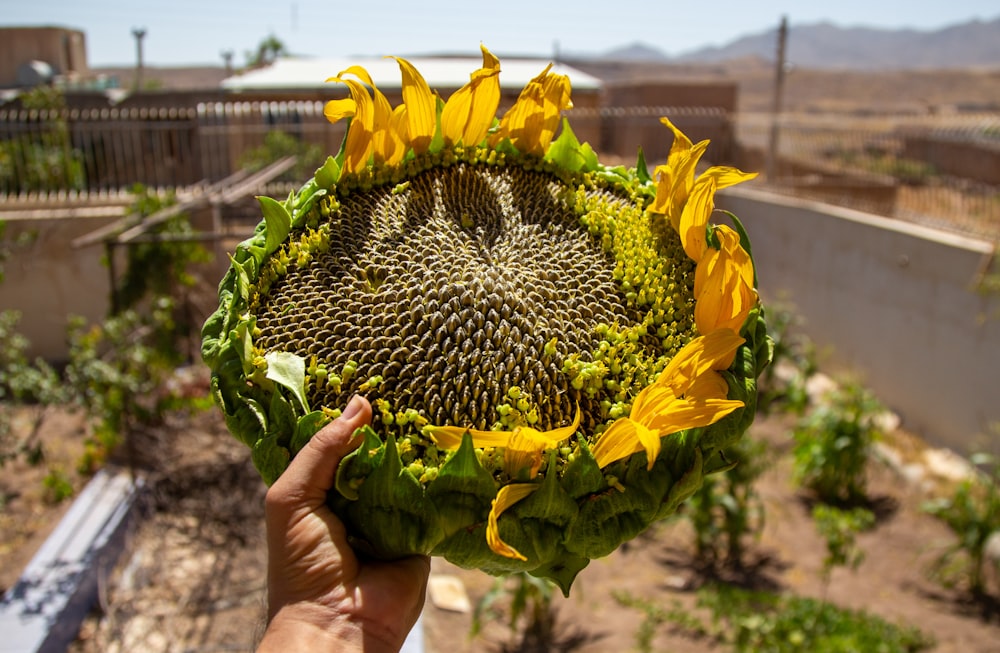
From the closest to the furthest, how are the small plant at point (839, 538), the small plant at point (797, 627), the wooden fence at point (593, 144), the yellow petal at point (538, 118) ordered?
the yellow petal at point (538, 118)
the small plant at point (797, 627)
the small plant at point (839, 538)
the wooden fence at point (593, 144)

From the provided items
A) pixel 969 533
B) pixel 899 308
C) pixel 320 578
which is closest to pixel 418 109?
pixel 320 578

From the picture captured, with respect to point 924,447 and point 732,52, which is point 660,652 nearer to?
point 924,447

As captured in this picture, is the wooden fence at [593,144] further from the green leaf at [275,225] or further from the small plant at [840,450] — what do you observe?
the green leaf at [275,225]

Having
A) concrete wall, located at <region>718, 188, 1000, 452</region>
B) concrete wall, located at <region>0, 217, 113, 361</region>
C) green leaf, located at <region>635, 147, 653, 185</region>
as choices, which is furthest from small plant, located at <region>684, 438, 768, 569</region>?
concrete wall, located at <region>0, 217, 113, 361</region>

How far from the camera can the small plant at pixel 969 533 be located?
583 centimetres

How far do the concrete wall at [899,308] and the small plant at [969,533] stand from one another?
1306 millimetres

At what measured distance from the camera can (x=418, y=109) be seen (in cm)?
153

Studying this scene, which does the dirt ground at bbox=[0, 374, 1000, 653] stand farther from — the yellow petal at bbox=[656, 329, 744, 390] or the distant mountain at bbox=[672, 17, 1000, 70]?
the distant mountain at bbox=[672, 17, 1000, 70]

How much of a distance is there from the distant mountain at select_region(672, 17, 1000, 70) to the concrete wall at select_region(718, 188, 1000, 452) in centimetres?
12817

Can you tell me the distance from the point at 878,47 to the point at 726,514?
597ft

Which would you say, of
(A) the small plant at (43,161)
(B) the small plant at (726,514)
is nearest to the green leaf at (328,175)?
(B) the small plant at (726,514)

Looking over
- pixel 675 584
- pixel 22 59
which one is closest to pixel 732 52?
pixel 22 59

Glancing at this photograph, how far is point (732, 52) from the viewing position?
614 feet

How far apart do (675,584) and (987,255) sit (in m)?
4.18
